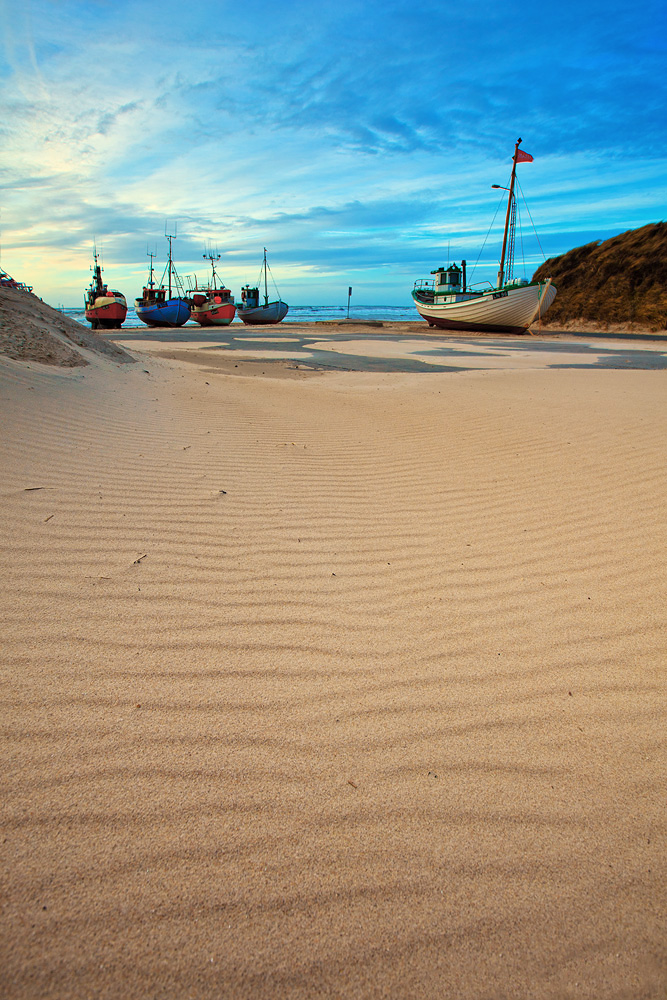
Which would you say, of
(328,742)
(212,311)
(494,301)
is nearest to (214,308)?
(212,311)

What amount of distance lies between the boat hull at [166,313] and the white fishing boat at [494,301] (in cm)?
1934

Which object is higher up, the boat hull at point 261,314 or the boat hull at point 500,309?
the boat hull at point 261,314

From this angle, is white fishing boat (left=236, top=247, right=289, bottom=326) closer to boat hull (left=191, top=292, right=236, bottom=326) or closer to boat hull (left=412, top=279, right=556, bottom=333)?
boat hull (left=191, top=292, right=236, bottom=326)

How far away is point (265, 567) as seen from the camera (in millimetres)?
3303

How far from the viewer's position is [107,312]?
3825 cm

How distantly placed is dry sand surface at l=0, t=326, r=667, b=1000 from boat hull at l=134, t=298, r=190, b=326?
138 ft

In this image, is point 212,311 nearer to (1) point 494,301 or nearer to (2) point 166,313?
(2) point 166,313

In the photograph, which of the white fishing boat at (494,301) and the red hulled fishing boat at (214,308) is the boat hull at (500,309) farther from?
the red hulled fishing boat at (214,308)

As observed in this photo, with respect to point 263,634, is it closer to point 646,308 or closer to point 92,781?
point 92,781

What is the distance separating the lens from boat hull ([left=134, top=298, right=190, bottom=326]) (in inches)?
1686

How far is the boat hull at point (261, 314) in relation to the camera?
177 feet

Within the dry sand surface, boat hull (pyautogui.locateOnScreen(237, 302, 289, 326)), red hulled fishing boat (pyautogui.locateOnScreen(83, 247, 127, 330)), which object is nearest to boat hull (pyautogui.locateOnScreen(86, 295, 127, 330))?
red hulled fishing boat (pyautogui.locateOnScreen(83, 247, 127, 330))

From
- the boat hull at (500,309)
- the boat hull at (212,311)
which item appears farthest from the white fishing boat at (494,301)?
the boat hull at (212,311)

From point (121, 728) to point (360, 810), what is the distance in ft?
2.96
